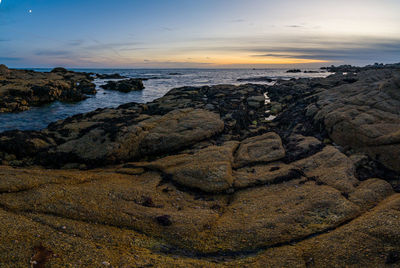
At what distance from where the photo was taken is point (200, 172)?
11297mm

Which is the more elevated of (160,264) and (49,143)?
(49,143)

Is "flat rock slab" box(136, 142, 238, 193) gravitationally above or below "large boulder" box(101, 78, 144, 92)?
below

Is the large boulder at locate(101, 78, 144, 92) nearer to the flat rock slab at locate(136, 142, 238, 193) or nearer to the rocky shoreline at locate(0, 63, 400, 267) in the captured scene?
the rocky shoreline at locate(0, 63, 400, 267)

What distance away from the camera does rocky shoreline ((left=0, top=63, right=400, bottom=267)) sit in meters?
6.27

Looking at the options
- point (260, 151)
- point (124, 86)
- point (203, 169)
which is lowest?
point (203, 169)

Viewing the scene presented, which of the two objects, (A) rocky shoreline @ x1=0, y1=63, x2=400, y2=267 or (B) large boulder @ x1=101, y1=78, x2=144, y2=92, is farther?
(B) large boulder @ x1=101, y1=78, x2=144, y2=92

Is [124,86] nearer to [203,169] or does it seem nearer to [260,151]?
[260,151]

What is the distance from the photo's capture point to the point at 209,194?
1048 centimetres

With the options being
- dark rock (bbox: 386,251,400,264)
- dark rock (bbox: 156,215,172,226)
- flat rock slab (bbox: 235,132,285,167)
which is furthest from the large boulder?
dark rock (bbox: 386,251,400,264)

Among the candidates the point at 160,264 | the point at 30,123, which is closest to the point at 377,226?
the point at 160,264

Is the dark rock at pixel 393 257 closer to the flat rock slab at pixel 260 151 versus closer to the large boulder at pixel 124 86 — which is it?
the flat rock slab at pixel 260 151

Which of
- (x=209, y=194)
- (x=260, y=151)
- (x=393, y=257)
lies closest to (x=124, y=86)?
(x=260, y=151)

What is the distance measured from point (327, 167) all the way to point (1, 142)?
19.1 metres

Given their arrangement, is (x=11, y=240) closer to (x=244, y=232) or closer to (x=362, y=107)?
(x=244, y=232)
